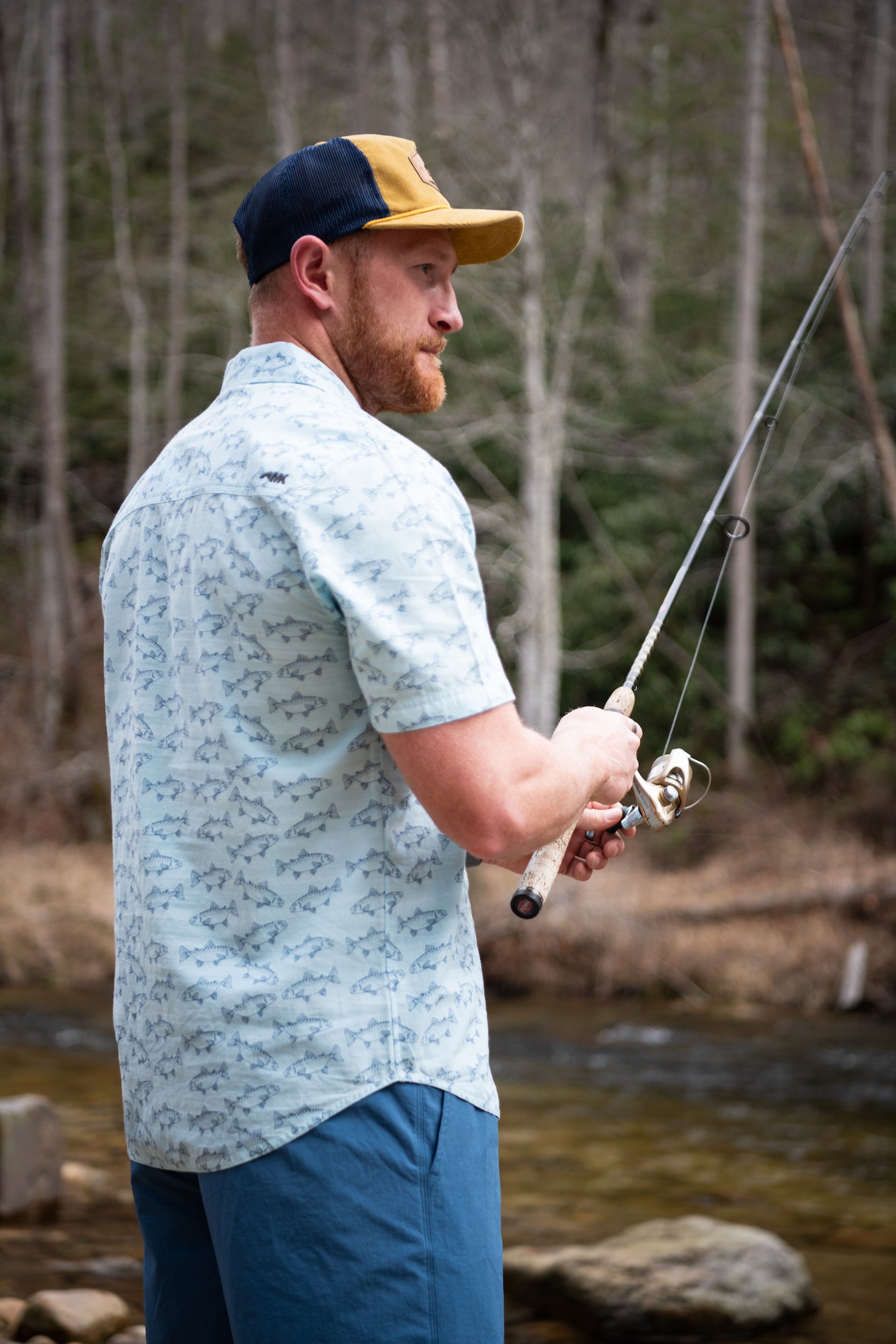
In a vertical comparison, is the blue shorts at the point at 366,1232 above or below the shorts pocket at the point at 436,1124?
below

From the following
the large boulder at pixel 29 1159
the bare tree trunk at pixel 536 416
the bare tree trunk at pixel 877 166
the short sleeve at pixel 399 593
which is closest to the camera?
the short sleeve at pixel 399 593

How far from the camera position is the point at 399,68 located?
18.6 metres

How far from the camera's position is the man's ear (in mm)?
1433

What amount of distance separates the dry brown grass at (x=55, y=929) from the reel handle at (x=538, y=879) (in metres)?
8.77

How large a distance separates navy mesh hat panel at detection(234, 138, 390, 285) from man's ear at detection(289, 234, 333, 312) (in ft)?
0.04

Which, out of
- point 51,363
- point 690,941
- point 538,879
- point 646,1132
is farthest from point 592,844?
point 51,363

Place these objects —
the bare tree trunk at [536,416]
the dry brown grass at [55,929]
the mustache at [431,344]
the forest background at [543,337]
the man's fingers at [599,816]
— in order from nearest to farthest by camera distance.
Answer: the mustache at [431,344]
the man's fingers at [599,816]
the dry brown grass at [55,929]
the bare tree trunk at [536,416]
the forest background at [543,337]

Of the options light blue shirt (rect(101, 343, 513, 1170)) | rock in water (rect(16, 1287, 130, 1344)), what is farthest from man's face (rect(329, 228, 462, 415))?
rock in water (rect(16, 1287, 130, 1344))

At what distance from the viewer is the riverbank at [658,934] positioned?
968cm

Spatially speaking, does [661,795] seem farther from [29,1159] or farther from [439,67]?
[439,67]

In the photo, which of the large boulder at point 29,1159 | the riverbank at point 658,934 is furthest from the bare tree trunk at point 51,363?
the large boulder at point 29,1159

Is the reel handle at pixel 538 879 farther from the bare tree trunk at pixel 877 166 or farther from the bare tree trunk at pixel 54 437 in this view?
the bare tree trunk at pixel 877 166

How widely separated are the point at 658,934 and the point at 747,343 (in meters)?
6.98

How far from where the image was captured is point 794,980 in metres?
9.59
